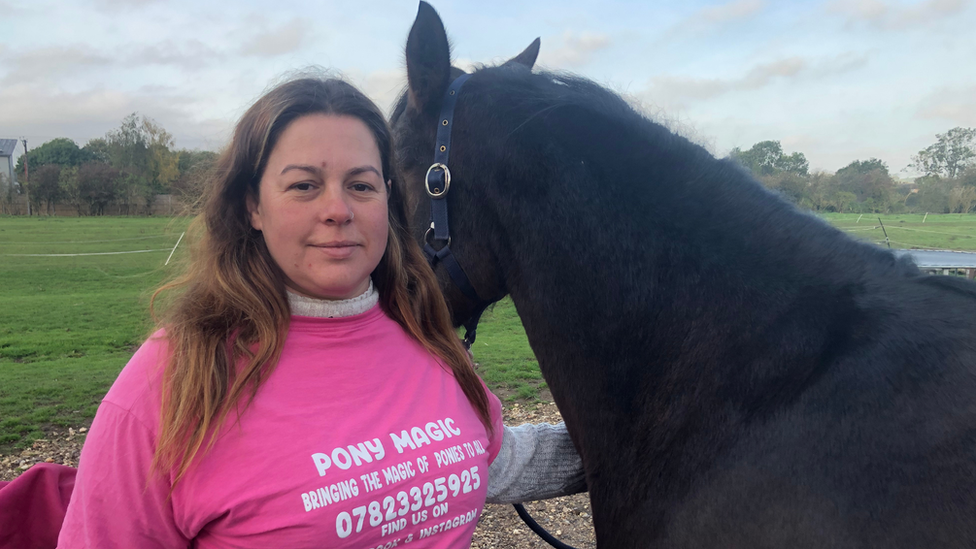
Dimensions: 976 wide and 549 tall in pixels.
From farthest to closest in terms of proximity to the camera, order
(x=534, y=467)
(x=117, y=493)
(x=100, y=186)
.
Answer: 1. (x=100, y=186)
2. (x=534, y=467)
3. (x=117, y=493)

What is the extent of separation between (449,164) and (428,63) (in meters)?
0.35

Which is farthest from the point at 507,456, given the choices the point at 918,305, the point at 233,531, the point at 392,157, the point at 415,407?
the point at 918,305

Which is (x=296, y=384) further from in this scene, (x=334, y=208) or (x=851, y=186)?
(x=851, y=186)

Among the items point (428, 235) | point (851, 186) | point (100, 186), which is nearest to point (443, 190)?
point (428, 235)

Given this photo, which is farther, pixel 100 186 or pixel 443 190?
pixel 100 186

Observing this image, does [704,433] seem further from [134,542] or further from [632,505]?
[134,542]

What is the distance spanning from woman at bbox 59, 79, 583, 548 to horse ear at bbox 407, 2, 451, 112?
0.70 ft

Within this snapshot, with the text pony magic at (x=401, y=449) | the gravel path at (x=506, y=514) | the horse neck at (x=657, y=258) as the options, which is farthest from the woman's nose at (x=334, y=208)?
the gravel path at (x=506, y=514)

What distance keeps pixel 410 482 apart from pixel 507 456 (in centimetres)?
62

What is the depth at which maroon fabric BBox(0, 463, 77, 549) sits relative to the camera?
5.47 feet

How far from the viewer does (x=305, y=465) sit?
1464mm

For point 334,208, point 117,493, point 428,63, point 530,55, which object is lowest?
point 117,493

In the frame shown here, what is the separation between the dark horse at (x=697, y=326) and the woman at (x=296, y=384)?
0.31 m

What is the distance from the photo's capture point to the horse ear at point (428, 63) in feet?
6.19
